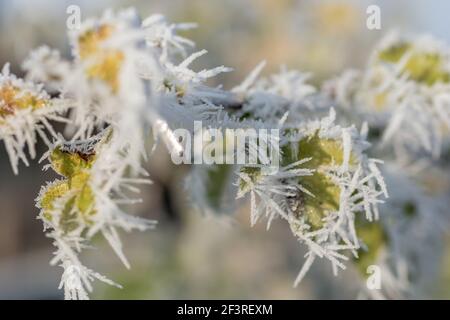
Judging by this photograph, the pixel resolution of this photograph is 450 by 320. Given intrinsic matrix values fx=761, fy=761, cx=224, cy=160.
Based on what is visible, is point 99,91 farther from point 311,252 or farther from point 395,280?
point 395,280

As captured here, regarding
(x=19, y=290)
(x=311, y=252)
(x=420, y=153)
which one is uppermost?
(x=19, y=290)

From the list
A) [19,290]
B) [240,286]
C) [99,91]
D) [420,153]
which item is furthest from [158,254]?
[99,91]

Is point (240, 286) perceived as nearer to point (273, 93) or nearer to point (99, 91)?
point (273, 93)
